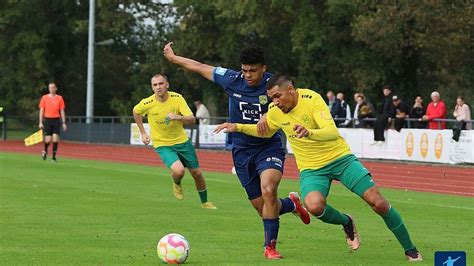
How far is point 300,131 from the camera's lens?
9.85 metres

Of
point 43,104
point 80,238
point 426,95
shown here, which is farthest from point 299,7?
point 80,238

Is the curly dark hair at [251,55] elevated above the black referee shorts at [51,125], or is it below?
above

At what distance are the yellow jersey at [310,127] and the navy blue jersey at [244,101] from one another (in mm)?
760

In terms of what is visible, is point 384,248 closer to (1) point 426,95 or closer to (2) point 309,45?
(2) point 309,45

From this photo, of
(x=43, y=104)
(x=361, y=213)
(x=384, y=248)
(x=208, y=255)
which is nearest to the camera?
(x=208, y=255)

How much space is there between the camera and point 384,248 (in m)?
11.4

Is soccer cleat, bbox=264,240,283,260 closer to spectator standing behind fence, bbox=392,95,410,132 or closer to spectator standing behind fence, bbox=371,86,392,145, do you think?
spectator standing behind fence, bbox=392,95,410,132

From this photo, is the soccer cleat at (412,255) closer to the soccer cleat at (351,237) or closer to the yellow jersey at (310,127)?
the soccer cleat at (351,237)

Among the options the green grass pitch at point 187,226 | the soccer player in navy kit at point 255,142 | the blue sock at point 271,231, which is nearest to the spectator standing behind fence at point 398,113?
the green grass pitch at point 187,226

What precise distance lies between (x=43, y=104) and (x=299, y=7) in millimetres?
17497

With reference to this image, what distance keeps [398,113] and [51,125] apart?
10.5 meters

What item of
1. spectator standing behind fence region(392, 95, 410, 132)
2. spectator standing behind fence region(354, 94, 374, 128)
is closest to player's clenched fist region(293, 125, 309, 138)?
spectator standing behind fence region(392, 95, 410, 132)

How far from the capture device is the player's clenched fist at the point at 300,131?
32.3ft

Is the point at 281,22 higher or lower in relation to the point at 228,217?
higher
